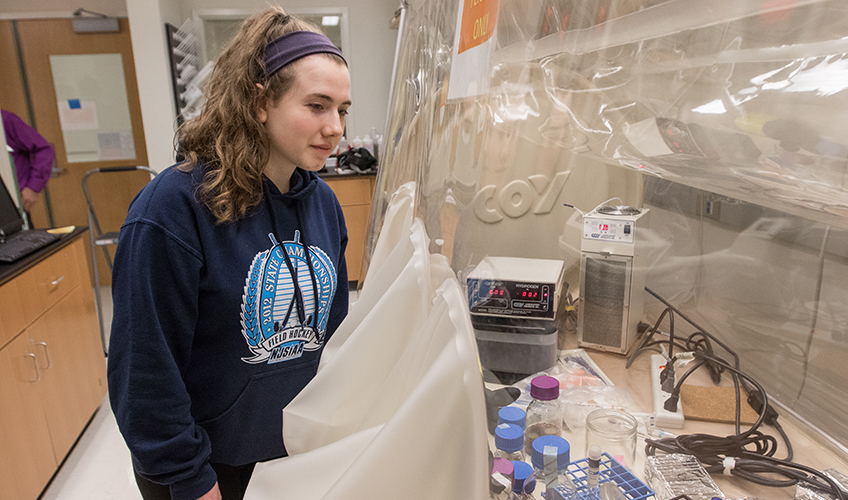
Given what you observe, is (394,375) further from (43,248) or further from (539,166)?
(43,248)

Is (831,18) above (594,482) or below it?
above

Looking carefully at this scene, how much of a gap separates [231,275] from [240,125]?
288mm

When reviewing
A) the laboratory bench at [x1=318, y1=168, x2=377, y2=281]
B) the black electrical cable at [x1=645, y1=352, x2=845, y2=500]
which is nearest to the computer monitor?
the laboratory bench at [x1=318, y1=168, x2=377, y2=281]

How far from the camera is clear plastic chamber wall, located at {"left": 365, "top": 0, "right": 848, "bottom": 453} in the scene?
332mm

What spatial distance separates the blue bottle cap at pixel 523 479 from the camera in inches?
24.7

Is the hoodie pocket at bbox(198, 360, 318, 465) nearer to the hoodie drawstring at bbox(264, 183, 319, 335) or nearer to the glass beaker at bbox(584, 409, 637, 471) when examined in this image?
the hoodie drawstring at bbox(264, 183, 319, 335)

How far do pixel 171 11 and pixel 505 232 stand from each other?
4.14m

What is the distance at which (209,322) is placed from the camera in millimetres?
953

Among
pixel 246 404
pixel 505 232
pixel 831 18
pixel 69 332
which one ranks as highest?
pixel 831 18

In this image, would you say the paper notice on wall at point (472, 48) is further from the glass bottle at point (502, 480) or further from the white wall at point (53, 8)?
the white wall at point (53, 8)

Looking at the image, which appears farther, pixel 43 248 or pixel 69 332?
pixel 69 332

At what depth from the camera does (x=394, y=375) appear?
51 centimetres

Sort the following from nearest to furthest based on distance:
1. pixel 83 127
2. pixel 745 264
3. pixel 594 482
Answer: pixel 594 482, pixel 745 264, pixel 83 127

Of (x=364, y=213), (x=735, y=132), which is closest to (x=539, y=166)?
(x=735, y=132)
